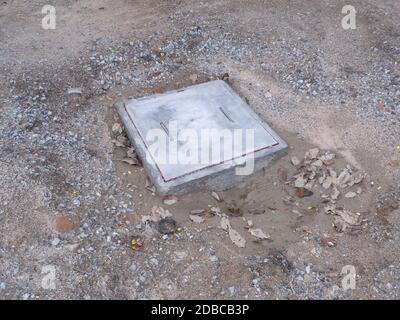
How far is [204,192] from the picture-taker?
9.80ft

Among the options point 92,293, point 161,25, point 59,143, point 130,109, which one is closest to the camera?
point 92,293

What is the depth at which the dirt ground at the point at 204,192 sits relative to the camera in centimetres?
254

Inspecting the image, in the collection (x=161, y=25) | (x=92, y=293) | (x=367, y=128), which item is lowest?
(x=92, y=293)

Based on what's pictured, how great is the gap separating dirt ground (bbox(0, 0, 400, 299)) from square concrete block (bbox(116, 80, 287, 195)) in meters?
0.11

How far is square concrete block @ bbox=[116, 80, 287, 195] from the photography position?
296 cm

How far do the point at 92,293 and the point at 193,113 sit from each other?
155 centimetres

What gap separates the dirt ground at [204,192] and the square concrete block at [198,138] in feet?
0.38

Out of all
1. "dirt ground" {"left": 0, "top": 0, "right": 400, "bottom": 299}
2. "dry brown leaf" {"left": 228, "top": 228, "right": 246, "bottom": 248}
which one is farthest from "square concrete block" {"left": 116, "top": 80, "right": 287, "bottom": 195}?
"dry brown leaf" {"left": 228, "top": 228, "right": 246, "bottom": 248}

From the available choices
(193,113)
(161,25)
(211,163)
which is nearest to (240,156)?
(211,163)

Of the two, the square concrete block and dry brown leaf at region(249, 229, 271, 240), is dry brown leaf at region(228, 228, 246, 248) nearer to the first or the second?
dry brown leaf at region(249, 229, 271, 240)

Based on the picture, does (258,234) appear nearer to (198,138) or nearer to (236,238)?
(236,238)

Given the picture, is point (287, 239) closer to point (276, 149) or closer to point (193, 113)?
point (276, 149)

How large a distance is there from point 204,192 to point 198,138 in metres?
0.42

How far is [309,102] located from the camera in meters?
3.71
